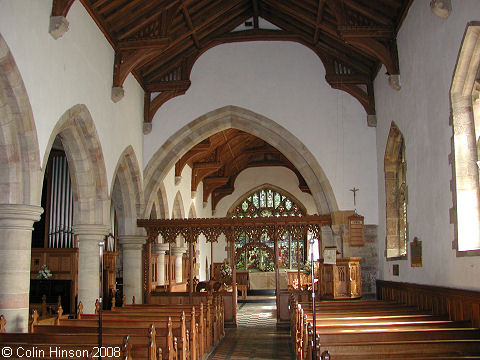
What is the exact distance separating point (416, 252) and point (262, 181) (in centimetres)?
1266

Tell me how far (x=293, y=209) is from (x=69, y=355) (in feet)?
54.6

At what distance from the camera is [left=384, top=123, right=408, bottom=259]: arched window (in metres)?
9.63

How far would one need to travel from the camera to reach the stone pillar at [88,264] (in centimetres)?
838

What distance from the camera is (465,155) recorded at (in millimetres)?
6074

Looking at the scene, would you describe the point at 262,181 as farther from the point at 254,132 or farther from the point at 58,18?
the point at 58,18

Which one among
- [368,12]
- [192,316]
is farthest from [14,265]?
[368,12]

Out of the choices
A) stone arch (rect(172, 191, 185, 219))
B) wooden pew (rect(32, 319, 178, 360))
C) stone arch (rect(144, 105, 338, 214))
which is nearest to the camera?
wooden pew (rect(32, 319, 178, 360))

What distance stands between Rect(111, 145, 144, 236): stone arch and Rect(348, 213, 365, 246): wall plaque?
407 centimetres

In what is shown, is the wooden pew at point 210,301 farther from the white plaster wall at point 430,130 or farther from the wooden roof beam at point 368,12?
the wooden roof beam at point 368,12

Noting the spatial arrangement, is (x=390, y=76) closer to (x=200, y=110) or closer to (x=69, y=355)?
(x=200, y=110)

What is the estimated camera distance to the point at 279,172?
2028cm

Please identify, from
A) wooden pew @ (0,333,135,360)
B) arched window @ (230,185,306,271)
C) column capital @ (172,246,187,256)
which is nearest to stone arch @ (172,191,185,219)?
column capital @ (172,246,187,256)

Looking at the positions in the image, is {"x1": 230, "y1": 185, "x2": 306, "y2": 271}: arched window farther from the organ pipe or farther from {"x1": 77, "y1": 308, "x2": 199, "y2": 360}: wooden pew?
{"x1": 77, "y1": 308, "x2": 199, "y2": 360}: wooden pew

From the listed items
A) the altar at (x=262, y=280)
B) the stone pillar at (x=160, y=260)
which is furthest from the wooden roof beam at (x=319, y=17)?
the altar at (x=262, y=280)
